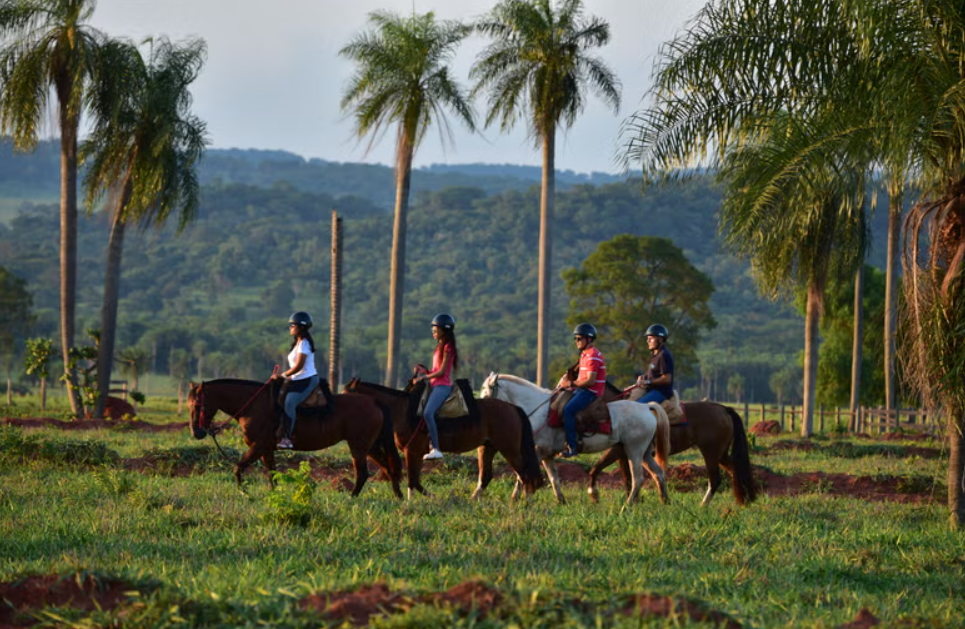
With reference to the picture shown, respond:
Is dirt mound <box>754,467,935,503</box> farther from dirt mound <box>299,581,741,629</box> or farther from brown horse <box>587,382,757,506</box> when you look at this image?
dirt mound <box>299,581,741,629</box>

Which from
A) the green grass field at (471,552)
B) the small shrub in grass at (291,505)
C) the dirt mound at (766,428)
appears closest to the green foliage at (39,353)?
the green grass field at (471,552)

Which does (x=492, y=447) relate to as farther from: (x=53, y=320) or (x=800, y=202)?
(x=53, y=320)

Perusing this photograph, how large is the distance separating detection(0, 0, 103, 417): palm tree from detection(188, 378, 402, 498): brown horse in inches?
751

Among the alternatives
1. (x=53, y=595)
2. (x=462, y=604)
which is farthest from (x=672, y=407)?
(x=53, y=595)

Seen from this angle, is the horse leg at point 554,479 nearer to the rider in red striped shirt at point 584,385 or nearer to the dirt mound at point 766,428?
the rider in red striped shirt at point 584,385

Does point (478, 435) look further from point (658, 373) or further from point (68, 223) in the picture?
point (68, 223)

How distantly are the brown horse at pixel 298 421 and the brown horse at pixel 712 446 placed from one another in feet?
9.65

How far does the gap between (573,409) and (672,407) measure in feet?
5.12

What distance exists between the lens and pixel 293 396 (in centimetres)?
1470

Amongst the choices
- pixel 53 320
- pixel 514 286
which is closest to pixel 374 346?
pixel 53 320

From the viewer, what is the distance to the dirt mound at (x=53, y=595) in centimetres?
709

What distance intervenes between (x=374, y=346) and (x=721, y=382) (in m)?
34.2

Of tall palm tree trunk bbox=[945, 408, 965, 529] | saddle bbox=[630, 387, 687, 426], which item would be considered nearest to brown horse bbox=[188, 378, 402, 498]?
saddle bbox=[630, 387, 687, 426]

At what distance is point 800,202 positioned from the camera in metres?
14.2
